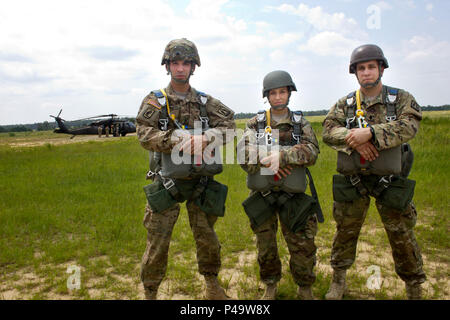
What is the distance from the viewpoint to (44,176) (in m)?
13.0

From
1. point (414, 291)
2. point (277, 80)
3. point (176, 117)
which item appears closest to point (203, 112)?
point (176, 117)

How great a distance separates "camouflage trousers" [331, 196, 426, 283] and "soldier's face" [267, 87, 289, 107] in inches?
59.0

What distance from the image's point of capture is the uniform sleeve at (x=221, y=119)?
3875 mm

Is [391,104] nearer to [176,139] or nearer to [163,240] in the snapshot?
[176,139]

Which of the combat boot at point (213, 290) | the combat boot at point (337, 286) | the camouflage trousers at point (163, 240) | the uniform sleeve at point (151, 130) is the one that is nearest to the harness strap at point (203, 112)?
the uniform sleeve at point (151, 130)

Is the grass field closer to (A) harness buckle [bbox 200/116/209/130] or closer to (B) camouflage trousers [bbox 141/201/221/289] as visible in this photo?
(B) camouflage trousers [bbox 141/201/221/289]

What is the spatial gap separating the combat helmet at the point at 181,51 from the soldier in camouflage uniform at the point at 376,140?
189 cm

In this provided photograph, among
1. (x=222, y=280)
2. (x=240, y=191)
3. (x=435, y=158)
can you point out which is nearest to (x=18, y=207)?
(x=240, y=191)

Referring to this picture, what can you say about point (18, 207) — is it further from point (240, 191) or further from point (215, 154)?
point (215, 154)

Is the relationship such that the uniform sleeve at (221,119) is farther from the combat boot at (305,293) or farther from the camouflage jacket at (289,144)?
the combat boot at (305,293)

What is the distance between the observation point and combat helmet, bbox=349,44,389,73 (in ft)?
12.1

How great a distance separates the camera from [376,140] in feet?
11.5

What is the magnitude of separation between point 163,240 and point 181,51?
2.32m

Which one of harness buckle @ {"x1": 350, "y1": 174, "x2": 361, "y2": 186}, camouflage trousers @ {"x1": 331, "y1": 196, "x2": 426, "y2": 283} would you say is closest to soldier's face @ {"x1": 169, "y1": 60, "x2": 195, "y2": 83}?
harness buckle @ {"x1": 350, "y1": 174, "x2": 361, "y2": 186}
